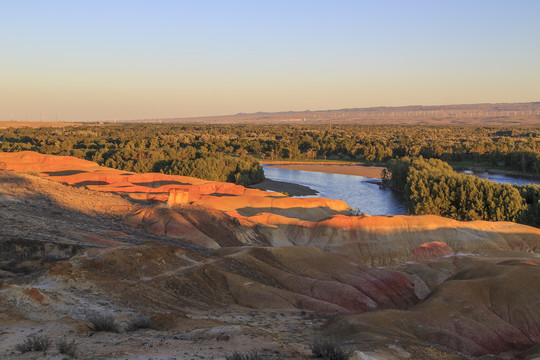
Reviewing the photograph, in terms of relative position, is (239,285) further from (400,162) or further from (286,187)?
(400,162)

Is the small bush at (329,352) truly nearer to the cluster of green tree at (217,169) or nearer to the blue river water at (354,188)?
the blue river water at (354,188)

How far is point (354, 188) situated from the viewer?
92938 mm

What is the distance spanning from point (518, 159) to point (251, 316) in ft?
338

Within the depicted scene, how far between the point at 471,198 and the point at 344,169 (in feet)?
217

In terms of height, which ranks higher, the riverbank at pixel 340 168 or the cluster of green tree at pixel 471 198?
the cluster of green tree at pixel 471 198

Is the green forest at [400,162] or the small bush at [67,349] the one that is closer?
the small bush at [67,349]

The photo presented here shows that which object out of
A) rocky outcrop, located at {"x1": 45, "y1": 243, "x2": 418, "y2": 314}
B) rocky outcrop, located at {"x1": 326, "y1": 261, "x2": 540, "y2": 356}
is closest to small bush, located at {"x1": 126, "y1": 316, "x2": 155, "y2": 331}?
rocky outcrop, located at {"x1": 45, "y1": 243, "x2": 418, "y2": 314}

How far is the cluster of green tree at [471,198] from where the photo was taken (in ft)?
180

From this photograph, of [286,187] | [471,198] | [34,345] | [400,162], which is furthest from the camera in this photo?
[400,162]

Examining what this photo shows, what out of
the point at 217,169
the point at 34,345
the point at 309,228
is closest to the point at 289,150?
the point at 217,169

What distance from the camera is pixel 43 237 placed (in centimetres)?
2544

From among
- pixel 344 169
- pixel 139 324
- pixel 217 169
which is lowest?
→ pixel 344 169

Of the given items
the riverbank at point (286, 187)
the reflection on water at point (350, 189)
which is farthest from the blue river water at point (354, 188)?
the riverbank at point (286, 187)

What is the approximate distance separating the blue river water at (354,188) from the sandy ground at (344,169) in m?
4.24
